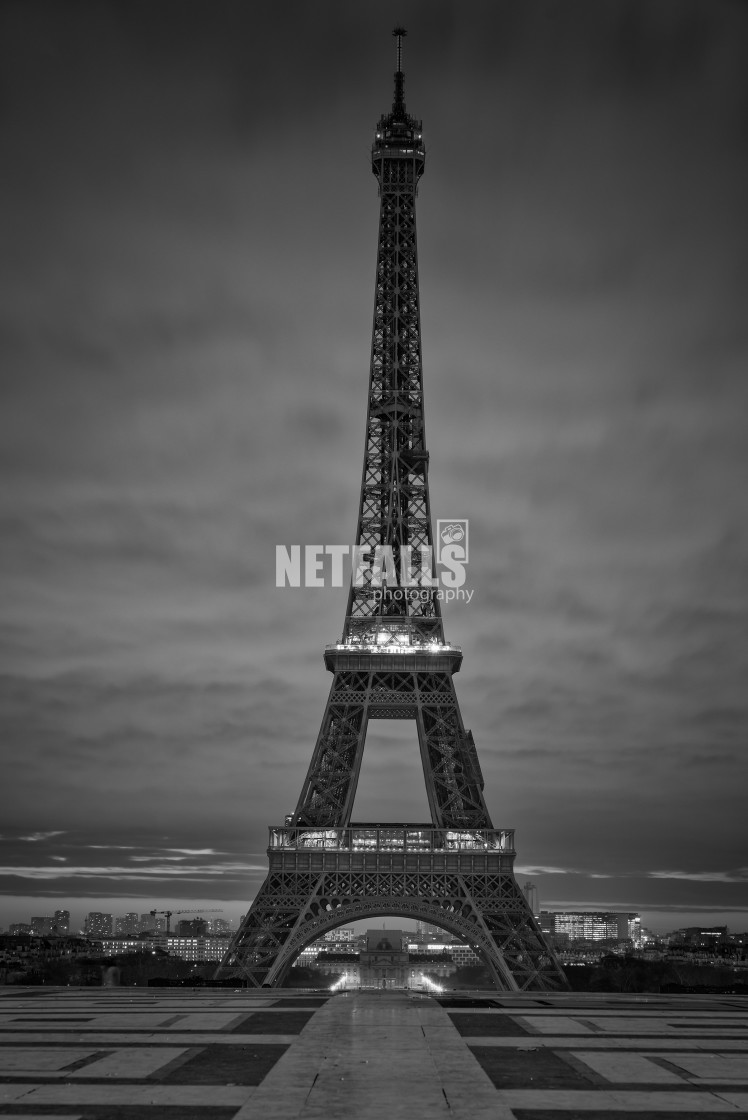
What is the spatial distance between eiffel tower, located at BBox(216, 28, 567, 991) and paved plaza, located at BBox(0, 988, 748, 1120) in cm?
3149

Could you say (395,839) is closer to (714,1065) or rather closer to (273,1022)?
(273,1022)

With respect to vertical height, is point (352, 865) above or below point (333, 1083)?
above

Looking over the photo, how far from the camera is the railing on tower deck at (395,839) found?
77.3 meters

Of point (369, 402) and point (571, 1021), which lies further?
point (369, 402)

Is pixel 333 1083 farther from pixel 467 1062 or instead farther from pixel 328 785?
pixel 328 785

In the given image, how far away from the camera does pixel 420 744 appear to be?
3275 inches

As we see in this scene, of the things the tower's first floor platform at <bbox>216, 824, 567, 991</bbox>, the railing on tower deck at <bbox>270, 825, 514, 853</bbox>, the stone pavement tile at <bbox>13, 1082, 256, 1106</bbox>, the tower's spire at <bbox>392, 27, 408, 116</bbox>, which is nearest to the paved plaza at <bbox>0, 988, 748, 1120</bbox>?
the stone pavement tile at <bbox>13, 1082, 256, 1106</bbox>

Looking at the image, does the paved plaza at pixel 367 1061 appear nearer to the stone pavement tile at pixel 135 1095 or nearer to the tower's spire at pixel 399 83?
the stone pavement tile at pixel 135 1095

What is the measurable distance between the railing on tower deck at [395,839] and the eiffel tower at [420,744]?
0.32 feet

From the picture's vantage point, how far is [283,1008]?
39562 millimetres

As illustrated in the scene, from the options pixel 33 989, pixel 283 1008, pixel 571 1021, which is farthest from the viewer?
pixel 33 989

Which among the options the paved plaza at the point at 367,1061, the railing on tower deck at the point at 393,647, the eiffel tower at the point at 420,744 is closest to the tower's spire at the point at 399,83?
the eiffel tower at the point at 420,744

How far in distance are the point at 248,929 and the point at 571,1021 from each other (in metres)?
41.0

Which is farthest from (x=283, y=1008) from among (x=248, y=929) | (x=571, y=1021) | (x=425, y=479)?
(x=425, y=479)
